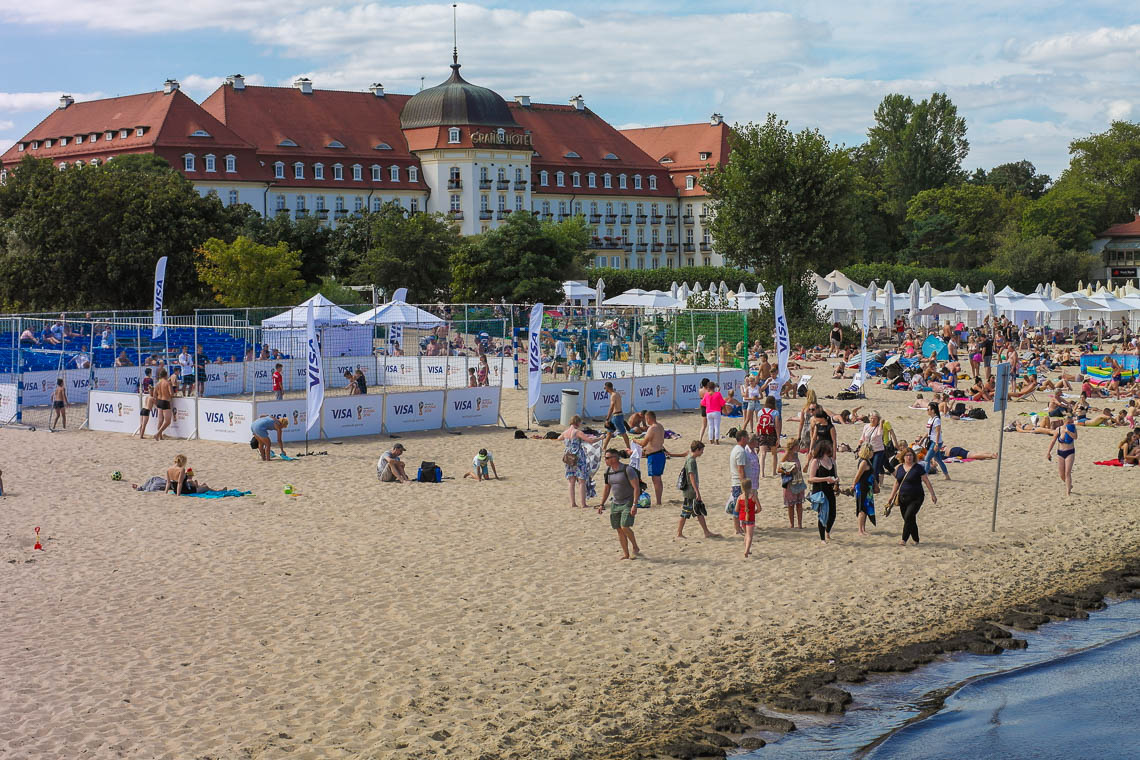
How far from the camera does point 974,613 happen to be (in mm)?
13742

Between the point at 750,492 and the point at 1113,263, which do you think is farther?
the point at 1113,263

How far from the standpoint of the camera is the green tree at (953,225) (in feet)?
306

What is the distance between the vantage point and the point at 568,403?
26953mm

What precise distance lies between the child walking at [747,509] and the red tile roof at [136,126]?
69.9 meters

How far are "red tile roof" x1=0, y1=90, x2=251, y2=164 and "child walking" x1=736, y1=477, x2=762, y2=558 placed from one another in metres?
69.9

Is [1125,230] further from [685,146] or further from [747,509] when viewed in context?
[747,509]

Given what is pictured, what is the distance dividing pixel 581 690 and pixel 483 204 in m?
83.5

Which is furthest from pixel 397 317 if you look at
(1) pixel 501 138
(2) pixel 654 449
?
(1) pixel 501 138

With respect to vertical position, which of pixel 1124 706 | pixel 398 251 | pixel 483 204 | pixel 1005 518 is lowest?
pixel 1124 706

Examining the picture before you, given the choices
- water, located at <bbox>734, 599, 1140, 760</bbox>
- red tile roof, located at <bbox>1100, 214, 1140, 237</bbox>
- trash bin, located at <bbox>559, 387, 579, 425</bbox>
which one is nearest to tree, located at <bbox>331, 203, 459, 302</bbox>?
trash bin, located at <bbox>559, 387, 579, 425</bbox>

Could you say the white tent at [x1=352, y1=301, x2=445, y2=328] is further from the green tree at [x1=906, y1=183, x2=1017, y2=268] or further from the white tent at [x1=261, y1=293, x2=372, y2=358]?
the green tree at [x1=906, y1=183, x2=1017, y2=268]

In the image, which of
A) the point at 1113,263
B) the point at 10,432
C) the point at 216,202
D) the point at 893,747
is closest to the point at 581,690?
the point at 893,747

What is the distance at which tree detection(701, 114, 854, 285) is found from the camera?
51.3 meters

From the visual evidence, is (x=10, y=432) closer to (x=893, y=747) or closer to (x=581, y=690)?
(x=581, y=690)
